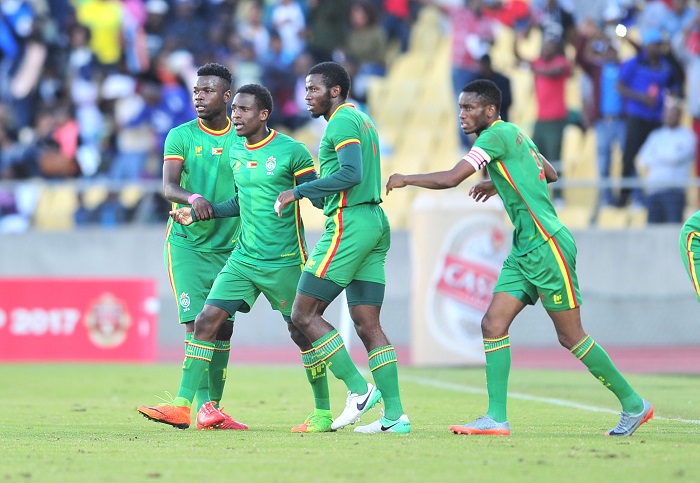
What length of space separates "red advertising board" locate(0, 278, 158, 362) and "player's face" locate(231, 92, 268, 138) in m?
8.93

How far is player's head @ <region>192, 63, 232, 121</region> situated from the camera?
9.38 m

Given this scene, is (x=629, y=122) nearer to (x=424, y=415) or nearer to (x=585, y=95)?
(x=585, y=95)

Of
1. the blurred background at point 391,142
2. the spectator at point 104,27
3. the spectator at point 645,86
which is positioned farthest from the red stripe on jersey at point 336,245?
the spectator at point 104,27

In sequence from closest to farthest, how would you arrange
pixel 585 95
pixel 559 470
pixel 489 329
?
1. pixel 559 470
2. pixel 489 329
3. pixel 585 95

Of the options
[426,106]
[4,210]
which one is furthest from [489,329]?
[426,106]

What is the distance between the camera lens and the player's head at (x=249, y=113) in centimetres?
891

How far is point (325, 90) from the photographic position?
862 cm

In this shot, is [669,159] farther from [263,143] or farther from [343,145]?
[343,145]

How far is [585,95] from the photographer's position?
1988 centimetres

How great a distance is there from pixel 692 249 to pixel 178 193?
3488 millimetres

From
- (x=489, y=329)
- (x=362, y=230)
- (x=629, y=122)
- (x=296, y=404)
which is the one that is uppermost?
(x=629, y=122)

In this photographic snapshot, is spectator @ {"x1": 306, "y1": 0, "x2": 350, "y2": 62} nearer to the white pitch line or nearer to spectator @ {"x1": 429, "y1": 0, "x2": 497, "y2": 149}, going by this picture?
spectator @ {"x1": 429, "y1": 0, "x2": 497, "y2": 149}

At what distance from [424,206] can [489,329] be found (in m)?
8.14

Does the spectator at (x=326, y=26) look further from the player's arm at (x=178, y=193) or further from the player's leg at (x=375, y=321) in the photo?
the player's leg at (x=375, y=321)
